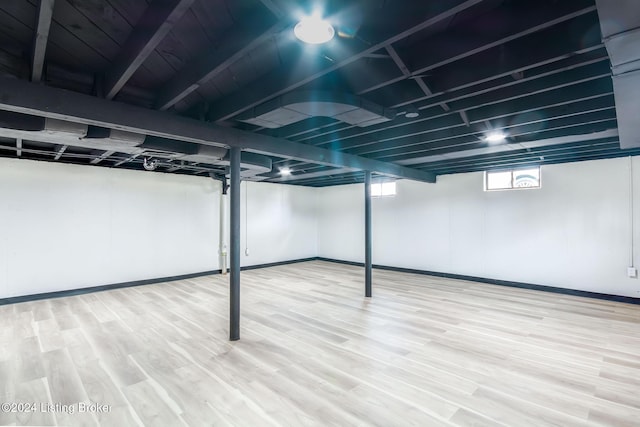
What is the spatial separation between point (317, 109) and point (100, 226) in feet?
17.5

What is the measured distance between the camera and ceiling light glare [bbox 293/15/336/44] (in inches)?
65.8

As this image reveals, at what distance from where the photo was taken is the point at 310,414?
225 cm

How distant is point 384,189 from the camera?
868 centimetres

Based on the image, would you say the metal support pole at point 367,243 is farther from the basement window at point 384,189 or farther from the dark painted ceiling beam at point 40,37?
the dark painted ceiling beam at point 40,37

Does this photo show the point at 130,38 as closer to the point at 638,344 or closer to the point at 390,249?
the point at 638,344

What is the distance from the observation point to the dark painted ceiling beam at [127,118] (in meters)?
2.28

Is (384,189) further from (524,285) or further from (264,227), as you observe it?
(524,285)

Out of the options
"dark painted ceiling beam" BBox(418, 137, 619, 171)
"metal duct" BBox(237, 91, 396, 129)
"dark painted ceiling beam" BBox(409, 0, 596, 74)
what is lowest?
"metal duct" BBox(237, 91, 396, 129)

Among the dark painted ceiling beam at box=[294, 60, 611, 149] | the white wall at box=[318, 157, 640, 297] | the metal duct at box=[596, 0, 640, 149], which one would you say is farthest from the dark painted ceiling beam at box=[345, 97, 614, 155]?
the white wall at box=[318, 157, 640, 297]

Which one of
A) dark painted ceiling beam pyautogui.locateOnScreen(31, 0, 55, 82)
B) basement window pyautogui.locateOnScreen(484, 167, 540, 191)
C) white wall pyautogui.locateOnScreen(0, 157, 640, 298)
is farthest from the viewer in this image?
basement window pyautogui.locateOnScreen(484, 167, 540, 191)

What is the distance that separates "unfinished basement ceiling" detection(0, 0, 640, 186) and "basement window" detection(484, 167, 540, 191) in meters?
2.57

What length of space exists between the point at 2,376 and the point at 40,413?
2.96 ft

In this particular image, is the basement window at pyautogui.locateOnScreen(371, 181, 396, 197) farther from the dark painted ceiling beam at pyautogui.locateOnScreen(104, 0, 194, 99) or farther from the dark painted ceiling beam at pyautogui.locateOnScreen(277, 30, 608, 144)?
the dark painted ceiling beam at pyautogui.locateOnScreen(104, 0, 194, 99)

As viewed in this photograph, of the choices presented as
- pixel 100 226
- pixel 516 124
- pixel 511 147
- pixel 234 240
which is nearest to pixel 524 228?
pixel 511 147
